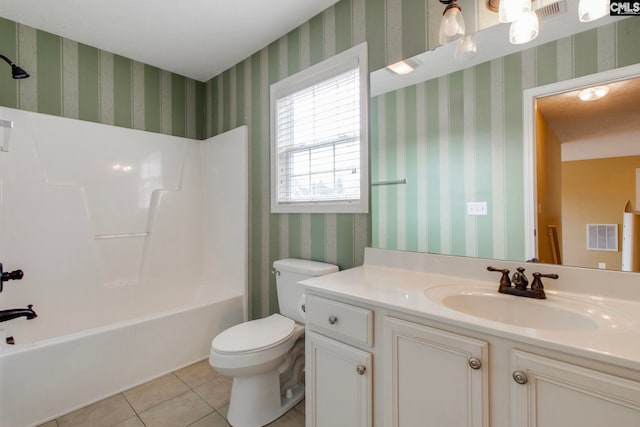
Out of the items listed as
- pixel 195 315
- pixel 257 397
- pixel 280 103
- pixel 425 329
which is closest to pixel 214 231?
pixel 195 315

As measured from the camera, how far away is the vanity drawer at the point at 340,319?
1104mm

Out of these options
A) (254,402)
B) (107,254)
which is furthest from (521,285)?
(107,254)

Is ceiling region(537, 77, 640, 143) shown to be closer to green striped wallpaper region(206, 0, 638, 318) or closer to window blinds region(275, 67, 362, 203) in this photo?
green striped wallpaper region(206, 0, 638, 318)

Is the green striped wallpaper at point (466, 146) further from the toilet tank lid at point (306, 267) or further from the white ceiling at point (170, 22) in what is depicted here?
the white ceiling at point (170, 22)

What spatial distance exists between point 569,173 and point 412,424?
1.04m

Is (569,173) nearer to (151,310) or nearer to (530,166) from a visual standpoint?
(530,166)

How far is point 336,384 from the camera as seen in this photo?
1.22m

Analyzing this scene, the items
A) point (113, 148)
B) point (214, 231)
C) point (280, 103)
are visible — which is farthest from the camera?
point (214, 231)

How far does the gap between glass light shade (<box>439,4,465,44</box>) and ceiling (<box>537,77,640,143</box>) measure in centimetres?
46

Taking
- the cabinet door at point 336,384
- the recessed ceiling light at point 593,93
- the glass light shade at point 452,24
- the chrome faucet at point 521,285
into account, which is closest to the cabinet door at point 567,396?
the chrome faucet at point 521,285

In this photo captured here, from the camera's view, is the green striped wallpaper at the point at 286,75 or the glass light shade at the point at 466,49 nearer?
the glass light shade at the point at 466,49

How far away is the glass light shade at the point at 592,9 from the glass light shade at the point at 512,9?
165 mm

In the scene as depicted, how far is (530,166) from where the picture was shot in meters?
1.19

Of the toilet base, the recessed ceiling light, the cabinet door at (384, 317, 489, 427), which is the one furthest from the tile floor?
the recessed ceiling light
